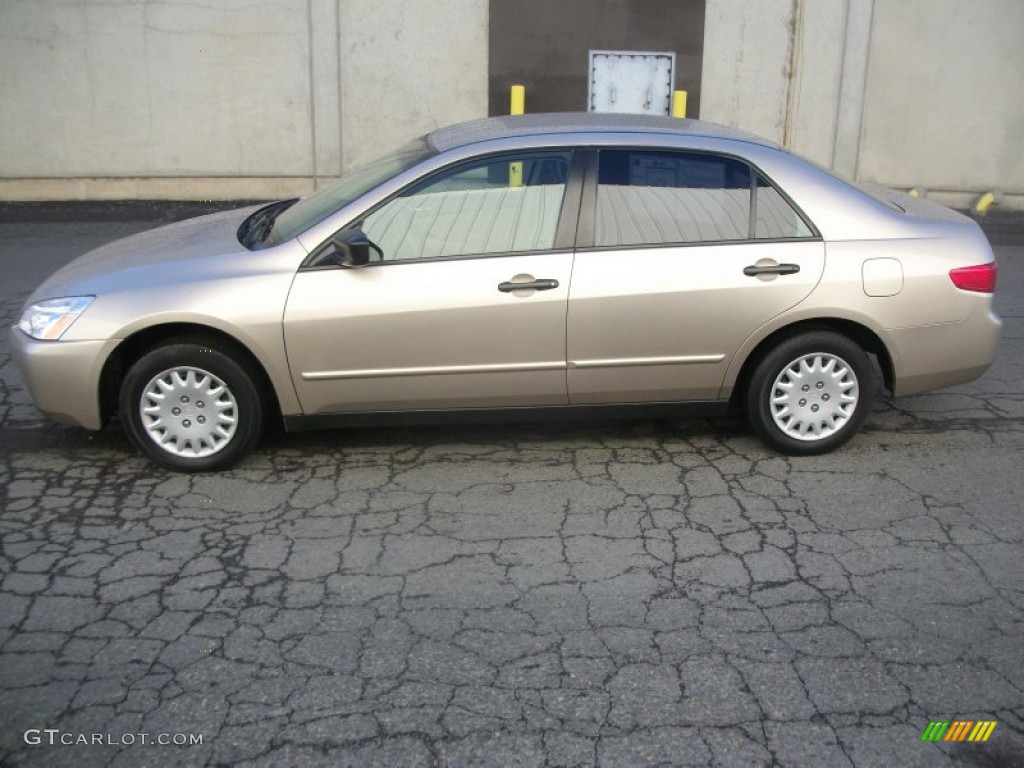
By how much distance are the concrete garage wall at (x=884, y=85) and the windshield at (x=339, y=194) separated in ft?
22.3

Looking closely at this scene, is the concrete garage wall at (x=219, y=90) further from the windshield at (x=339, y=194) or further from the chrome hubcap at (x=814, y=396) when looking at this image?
the chrome hubcap at (x=814, y=396)

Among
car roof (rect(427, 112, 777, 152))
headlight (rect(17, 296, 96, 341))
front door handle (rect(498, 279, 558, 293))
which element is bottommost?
headlight (rect(17, 296, 96, 341))

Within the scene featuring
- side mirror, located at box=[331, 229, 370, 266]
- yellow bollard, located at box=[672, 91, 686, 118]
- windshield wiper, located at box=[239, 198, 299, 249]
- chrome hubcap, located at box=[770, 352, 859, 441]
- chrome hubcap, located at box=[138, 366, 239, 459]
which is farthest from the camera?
yellow bollard, located at box=[672, 91, 686, 118]

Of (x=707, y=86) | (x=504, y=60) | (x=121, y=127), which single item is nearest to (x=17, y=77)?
(x=121, y=127)

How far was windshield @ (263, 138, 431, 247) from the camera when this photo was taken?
5344 millimetres

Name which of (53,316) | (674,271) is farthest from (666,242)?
(53,316)

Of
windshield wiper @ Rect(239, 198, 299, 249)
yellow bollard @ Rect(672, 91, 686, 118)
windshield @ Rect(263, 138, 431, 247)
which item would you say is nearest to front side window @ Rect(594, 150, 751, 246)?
windshield @ Rect(263, 138, 431, 247)

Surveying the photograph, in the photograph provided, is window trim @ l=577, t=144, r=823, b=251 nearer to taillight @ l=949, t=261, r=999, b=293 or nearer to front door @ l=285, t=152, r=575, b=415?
front door @ l=285, t=152, r=575, b=415

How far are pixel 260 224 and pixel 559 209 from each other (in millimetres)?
1654

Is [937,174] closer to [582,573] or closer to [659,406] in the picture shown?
[659,406]

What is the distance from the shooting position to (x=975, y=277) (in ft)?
17.7

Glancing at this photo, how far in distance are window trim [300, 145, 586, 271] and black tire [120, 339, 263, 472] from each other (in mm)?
612

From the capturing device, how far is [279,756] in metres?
3.30

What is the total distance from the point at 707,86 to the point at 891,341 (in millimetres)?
7065
